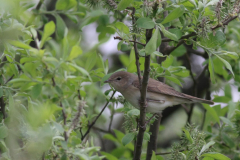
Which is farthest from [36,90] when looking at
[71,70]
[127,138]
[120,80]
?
[120,80]

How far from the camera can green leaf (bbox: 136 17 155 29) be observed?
209cm

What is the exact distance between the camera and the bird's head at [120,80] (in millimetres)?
3871

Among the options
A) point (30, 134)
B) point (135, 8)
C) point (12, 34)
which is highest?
point (135, 8)

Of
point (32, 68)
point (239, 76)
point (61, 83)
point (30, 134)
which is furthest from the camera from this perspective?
point (239, 76)

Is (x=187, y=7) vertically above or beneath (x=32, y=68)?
above

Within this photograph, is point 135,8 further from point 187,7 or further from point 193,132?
point 193,132

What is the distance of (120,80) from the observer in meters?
3.97

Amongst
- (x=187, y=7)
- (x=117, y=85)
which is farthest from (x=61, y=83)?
(x=117, y=85)

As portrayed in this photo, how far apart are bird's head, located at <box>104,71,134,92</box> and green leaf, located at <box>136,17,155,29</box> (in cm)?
177

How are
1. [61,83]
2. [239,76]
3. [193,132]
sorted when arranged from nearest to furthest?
[61,83] → [193,132] → [239,76]

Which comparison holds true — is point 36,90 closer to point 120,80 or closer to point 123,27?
point 123,27

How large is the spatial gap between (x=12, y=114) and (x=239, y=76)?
3.25 m

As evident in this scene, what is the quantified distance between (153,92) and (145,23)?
1.96 metres

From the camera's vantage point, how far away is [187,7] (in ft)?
8.07
